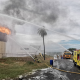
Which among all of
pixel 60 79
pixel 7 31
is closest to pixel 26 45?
pixel 7 31

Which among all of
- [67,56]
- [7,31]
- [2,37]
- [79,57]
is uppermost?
[7,31]

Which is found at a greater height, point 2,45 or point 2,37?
point 2,37

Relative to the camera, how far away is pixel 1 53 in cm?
2575

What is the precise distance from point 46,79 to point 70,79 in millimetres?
2484

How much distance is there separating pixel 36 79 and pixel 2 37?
2248 centimetres

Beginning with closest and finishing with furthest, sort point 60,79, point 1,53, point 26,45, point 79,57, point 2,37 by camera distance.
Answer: point 60,79
point 79,57
point 1,53
point 2,37
point 26,45

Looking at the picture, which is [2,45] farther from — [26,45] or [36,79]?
[26,45]

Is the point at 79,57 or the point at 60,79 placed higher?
the point at 79,57

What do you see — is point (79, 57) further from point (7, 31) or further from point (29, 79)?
point (7, 31)

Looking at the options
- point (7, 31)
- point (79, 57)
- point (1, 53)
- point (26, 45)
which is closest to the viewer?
point (79, 57)

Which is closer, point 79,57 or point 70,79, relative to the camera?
point 70,79

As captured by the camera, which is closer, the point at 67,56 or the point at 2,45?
the point at 2,45

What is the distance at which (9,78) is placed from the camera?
32.7ft

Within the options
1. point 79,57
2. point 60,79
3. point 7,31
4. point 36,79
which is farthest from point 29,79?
point 7,31
